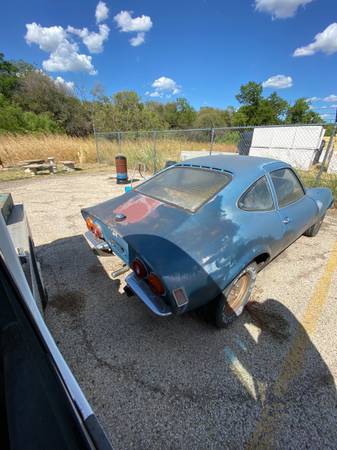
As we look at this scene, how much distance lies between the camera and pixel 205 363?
1.93 m

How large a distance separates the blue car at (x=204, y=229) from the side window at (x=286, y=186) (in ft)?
0.05

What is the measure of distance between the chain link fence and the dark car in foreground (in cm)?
745

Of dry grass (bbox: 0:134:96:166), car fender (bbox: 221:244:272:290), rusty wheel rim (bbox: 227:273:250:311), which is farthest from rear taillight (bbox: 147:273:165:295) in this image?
dry grass (bbox: 0:134:96:166)

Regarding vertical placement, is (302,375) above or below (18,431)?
below

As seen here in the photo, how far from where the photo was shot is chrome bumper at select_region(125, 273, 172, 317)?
161 centimetres

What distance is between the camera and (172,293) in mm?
1541

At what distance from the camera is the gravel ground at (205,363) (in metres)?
1.50

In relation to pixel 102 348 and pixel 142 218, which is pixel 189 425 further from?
pixel 142 218

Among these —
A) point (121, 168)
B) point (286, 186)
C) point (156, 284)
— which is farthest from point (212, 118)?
point (156, 284)

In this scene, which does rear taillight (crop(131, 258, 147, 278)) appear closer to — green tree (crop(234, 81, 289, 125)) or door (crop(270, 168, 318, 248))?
door (crop(270, 168, 318, 248))

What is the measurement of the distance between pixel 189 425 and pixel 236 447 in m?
0.33

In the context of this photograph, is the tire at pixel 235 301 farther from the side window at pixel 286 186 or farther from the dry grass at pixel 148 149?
the dry grass at pixel 148 149

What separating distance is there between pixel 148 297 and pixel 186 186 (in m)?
1.42

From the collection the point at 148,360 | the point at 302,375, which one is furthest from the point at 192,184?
the point at 302,375
